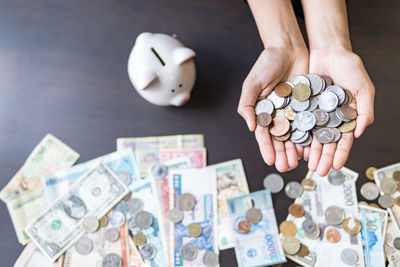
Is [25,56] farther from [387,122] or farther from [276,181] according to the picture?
[387,122]

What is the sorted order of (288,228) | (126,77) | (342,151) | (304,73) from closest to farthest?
(342,151) < (304,73) < (288,228) < (126,77)

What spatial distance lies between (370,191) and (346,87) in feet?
1.18

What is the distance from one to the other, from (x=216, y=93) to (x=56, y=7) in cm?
64

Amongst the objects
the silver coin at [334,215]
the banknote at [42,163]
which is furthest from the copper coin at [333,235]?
the banknote at [42,163]

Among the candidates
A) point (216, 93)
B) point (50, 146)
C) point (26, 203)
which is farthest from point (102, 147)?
point (216, 93)

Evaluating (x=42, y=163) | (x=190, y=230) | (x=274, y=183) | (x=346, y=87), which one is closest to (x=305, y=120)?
(x=346, y=87)

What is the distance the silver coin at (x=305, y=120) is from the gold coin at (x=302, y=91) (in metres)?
0.04

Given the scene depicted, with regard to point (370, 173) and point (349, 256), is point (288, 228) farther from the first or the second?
point (370, 173)

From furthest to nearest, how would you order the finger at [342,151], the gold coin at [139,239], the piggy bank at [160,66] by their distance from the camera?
the gold coin at [139,239] < the piggy bank at [160,66] < the finger at [342,151]

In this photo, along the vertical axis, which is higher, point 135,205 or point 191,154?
point 191,154

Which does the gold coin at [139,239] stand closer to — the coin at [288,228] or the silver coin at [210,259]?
the silver coin at [210,259]

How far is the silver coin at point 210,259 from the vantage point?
115cm

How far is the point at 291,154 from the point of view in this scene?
3.19 ft

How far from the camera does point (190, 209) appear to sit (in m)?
1.19
